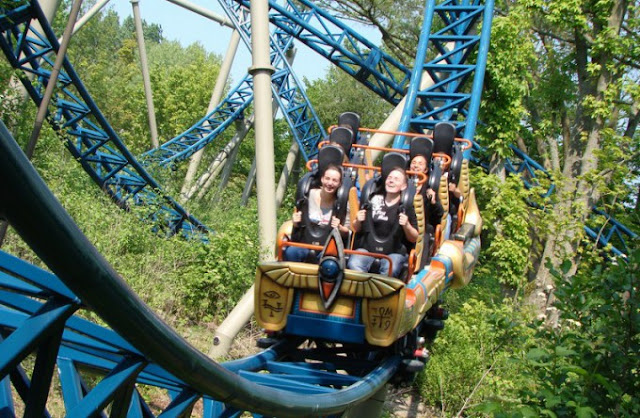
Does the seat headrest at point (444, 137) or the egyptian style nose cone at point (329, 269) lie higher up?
the seat headrest at point (444, 137)

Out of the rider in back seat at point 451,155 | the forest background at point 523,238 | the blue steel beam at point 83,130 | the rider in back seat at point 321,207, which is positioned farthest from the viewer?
the blue steel beam at point 83,130

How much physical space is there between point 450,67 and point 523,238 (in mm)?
2281

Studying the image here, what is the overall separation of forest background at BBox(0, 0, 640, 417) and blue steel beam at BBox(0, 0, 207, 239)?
243 mm

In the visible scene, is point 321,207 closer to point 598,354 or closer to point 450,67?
point 598,354

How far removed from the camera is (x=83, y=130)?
28.5 feet

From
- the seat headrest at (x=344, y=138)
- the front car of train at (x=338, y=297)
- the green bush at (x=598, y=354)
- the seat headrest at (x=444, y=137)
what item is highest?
the seat headrest at (x=444, y=137)

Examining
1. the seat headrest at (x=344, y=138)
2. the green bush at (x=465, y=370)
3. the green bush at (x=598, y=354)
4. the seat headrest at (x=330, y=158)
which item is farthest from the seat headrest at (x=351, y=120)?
the green bush at (x=598, y=354)

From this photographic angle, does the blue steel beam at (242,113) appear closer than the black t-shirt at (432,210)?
No

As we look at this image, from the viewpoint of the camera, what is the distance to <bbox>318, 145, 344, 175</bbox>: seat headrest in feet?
15.1

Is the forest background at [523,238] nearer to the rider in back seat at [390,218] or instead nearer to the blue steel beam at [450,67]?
the blue steel beam at [450,67]

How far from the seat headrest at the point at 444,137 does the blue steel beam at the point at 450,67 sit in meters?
2.02

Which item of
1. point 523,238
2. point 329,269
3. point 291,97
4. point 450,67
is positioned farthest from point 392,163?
point 291,97

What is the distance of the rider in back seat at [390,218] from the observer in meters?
4.33

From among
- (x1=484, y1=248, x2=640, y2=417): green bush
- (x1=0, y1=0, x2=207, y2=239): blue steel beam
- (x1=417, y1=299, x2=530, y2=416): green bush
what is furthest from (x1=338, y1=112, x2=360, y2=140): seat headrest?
(x1=484, y1=248, x2=640, y2=417): green bush
